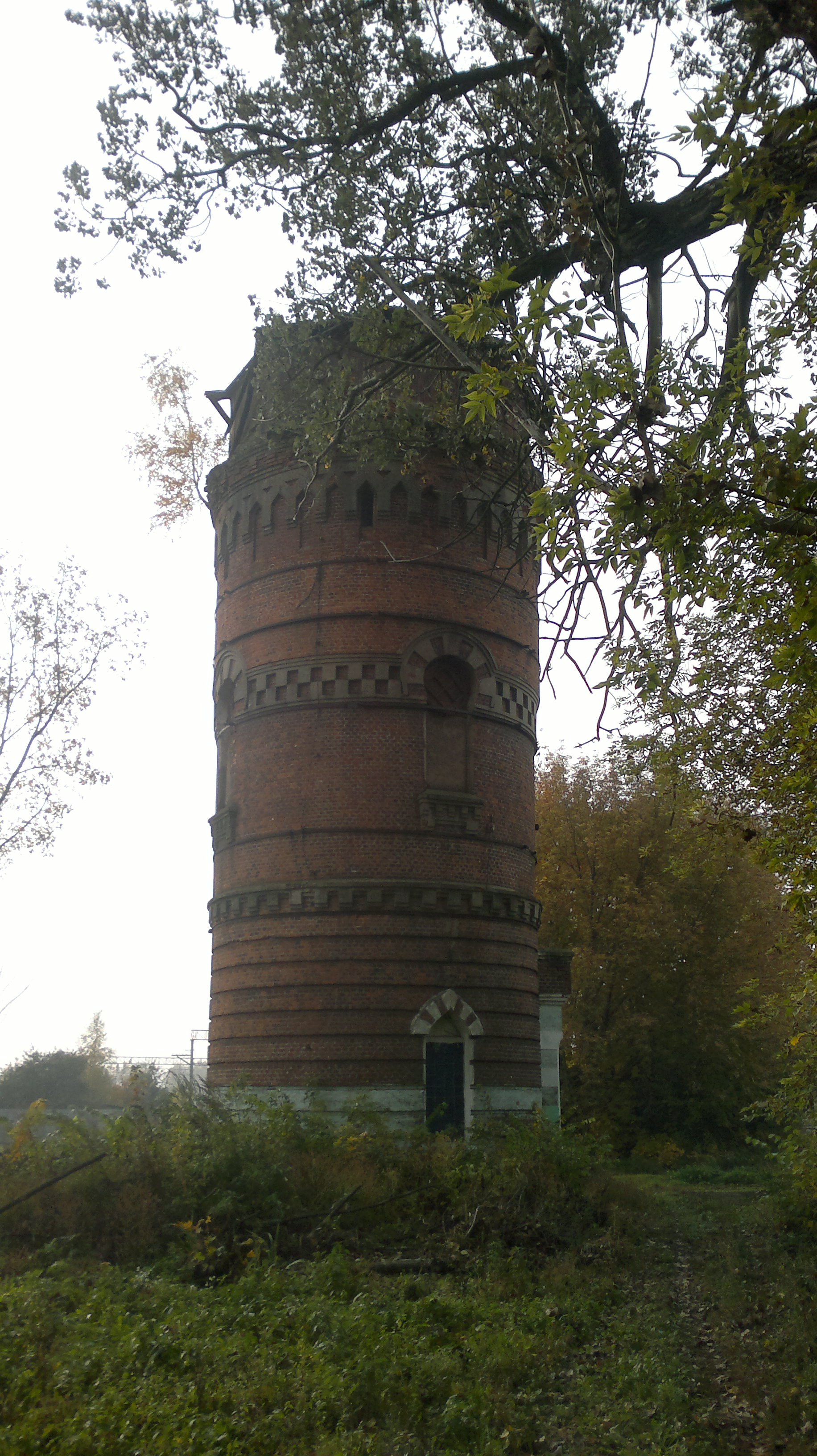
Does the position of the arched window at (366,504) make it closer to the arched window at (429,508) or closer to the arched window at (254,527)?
the arched window at (429,508)

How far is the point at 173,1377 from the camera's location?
670 centimetres

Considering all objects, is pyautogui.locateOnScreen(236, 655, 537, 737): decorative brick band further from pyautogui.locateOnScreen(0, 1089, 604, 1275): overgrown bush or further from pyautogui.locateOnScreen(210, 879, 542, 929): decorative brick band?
pyautogui.locateOnScreen(0, 1089, 604, 1275): overgrown bush

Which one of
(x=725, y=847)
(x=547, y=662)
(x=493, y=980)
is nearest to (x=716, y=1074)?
(x=493, y=980)

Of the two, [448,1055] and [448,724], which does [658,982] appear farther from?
[448,724]

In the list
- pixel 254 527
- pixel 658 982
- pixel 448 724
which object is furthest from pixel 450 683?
pixel 658 982

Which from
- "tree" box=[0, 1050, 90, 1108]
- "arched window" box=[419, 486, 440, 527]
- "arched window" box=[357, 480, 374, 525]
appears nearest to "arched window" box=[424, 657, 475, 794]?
"arched window" box=[419, 486, 440, 527]

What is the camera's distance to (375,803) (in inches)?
647

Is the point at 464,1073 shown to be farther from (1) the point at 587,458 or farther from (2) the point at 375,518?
(1) the point at 587,458

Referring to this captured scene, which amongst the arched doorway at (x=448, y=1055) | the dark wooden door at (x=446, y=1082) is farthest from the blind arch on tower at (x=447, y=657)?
the dark wooden door at (x=446, y=1082)

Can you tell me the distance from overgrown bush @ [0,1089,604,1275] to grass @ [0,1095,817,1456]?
0.13 feet

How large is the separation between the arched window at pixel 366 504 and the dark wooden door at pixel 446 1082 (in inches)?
286

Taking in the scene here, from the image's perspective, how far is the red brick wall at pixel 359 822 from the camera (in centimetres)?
1603

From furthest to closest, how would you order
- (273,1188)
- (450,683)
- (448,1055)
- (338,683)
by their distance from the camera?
1. (450,683)
2. (338,683)
3. (448,1055)
4. (273,1188)

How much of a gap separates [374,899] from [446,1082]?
2594 mm
